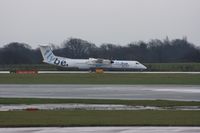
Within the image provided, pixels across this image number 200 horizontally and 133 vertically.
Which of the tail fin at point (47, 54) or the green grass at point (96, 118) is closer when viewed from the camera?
the green grass at point (96, 118)

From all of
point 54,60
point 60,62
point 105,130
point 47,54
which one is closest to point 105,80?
point 105,130

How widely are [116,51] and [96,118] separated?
159200mm

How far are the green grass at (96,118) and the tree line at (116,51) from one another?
134 meters

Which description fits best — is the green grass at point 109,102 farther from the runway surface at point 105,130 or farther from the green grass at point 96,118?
the runway surface at point 105,130

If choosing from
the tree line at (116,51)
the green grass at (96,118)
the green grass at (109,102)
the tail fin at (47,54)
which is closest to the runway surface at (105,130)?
the green grass at (96,118)

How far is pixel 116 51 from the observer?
17788 centimetres

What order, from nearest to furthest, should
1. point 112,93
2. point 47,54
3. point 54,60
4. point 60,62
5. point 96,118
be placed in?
1. point 96,118
2. point 112,93
3. point 60,62
4. point 54,60
5. point 47,54

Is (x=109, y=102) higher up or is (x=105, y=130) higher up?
(x=109, y=102)

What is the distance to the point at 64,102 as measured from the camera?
28.2 metres

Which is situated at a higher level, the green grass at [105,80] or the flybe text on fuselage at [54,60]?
the flybe text on fuselage at [54,60]

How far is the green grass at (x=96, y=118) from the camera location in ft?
56.5

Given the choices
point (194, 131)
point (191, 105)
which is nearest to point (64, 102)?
point (191, 105)

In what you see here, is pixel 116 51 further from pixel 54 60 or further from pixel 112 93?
pixel 112 93

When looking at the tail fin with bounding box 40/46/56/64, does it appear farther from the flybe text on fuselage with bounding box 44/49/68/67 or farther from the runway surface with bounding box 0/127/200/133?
the runway surface with bounding box 0/127/200/133
